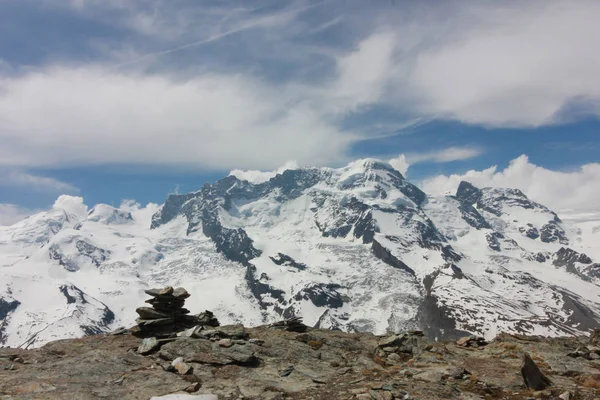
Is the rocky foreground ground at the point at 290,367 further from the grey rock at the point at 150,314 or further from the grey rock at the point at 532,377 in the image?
the grey rock at the point at 150,314

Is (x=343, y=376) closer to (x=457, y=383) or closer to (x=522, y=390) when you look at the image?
(x=457, y=383)

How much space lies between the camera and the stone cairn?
32.8 metres

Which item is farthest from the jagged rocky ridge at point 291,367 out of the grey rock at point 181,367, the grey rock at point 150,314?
the grey rock at point 150,314

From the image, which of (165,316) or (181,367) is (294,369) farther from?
(165,316)

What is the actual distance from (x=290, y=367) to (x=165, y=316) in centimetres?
1238

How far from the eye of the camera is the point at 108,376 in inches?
934

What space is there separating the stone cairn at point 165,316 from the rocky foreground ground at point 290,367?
1699mm

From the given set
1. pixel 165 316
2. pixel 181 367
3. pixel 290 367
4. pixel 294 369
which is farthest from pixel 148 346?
pixel 294 369

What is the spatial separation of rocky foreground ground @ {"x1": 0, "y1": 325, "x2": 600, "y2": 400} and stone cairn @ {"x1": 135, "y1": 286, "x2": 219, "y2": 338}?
5.57 feet

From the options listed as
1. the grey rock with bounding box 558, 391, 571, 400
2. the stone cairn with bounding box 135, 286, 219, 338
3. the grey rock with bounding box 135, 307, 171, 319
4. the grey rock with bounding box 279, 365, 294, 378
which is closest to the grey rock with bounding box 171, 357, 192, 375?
the grey rock with bounding box 279, 365, 294, 378

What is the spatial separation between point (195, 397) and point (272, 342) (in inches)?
475

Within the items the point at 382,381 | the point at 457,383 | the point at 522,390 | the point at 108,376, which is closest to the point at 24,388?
the point at 108,376

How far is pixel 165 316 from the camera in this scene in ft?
111

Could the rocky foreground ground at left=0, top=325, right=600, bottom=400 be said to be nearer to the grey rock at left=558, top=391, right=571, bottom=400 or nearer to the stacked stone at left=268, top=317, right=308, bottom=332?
the grey rock at left=558, top=391, right=571, bottom=400
